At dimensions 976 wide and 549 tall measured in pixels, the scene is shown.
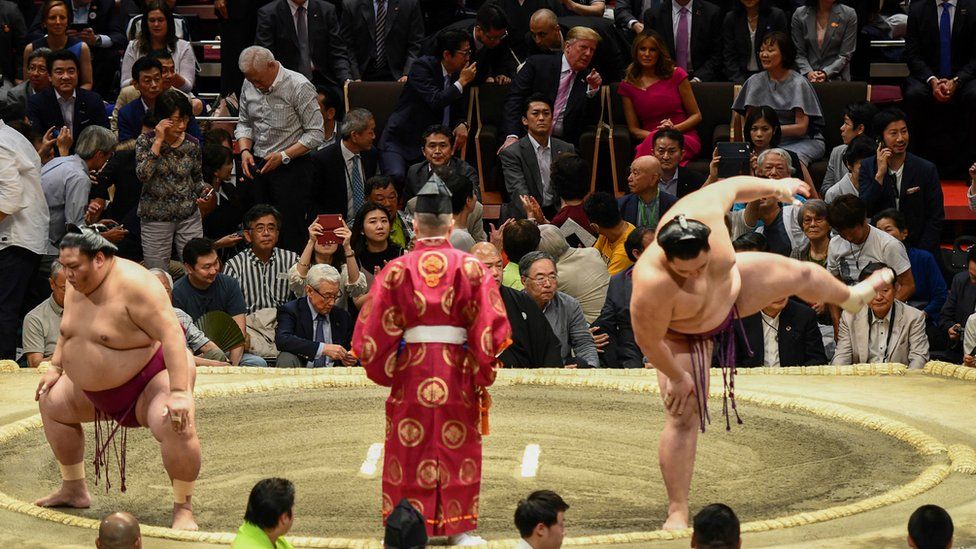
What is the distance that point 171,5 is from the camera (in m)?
7.25

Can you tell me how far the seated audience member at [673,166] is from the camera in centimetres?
598

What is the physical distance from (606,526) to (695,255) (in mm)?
747

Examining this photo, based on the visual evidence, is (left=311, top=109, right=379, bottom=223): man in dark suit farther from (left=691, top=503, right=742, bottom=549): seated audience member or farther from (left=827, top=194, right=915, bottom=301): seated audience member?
(left=691, top=503, right=742, bottom=549): seated audience member

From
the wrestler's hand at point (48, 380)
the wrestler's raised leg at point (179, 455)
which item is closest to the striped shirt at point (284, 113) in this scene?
the wrestler's hand at point (48, 380)

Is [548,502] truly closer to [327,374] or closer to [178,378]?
[178,378]

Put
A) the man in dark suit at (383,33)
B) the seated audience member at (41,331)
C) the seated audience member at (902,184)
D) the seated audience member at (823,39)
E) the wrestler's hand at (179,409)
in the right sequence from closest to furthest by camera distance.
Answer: the wrestler's hand at (179,409), the seated audience member at (41,331), the seated audience member at (902,184), the seated audience member at (823,39), the man in dark suit at (383,33)

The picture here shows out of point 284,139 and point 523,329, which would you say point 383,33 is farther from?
point 523,329

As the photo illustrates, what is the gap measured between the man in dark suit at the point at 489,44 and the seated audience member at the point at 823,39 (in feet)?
4.45

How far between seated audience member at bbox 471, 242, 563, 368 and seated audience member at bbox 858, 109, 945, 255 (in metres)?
1.63

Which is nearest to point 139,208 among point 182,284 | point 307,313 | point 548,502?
point 182,284

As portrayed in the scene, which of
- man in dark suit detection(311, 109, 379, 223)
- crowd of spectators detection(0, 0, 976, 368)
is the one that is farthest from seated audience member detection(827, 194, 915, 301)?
man in dark suit detection(311, 109, 379, 223)

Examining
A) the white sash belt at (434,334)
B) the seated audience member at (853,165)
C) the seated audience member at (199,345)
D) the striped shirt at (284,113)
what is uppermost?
the striped shirt at (284,113)

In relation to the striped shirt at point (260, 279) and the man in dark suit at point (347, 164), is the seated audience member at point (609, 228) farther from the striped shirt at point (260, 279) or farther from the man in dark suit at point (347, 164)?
the striped shirt at point (260, 279)

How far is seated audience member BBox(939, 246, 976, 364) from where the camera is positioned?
17.4 ft
